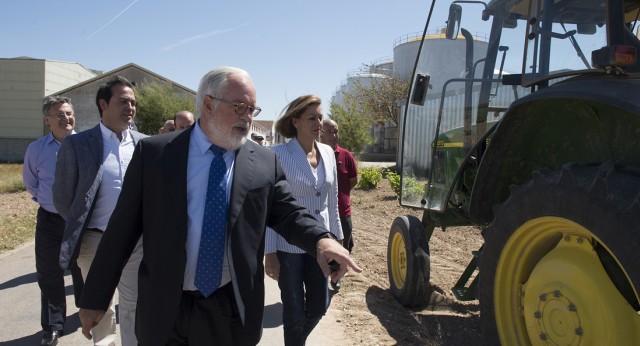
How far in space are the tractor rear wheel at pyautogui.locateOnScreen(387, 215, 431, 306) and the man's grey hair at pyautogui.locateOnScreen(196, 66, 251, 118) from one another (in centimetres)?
297

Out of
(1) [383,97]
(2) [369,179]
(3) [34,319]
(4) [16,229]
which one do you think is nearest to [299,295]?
(3) [34,319]

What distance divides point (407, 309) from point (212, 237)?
10.6ft

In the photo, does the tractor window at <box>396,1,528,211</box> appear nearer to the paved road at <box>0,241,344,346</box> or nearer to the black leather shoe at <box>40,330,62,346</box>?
the paved road at <box>0,241,344,346</box>

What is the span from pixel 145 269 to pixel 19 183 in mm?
17347

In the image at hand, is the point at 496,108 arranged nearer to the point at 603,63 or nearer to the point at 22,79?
the point at 603,63

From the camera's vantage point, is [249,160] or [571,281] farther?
[249,160]

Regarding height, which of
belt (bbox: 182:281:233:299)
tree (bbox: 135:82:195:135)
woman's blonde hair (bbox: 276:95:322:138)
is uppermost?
tree (bbox: 135:82:195:135)

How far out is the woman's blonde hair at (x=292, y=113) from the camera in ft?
12.3

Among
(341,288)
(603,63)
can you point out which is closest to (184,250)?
(603,63)

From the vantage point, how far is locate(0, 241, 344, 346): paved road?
438cm

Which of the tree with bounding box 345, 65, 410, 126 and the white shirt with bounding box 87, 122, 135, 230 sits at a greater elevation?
the tree with bounding box 345, 65, 410, 126

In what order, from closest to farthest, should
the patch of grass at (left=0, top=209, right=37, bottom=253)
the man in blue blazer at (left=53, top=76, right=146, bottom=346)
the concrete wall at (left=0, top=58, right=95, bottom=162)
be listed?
the man in blue blazer at (left=53, top=76, right=146, bottom=346), the patch of grass at (left=0, top=209, right=37, bottom=253), the concrete wall at (left=0, top=58, right=95, bottom=162)

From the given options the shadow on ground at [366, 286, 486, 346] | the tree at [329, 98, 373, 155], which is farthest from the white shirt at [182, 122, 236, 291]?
the tree at [329, 98, 373, 155]

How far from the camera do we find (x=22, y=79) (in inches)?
1597
